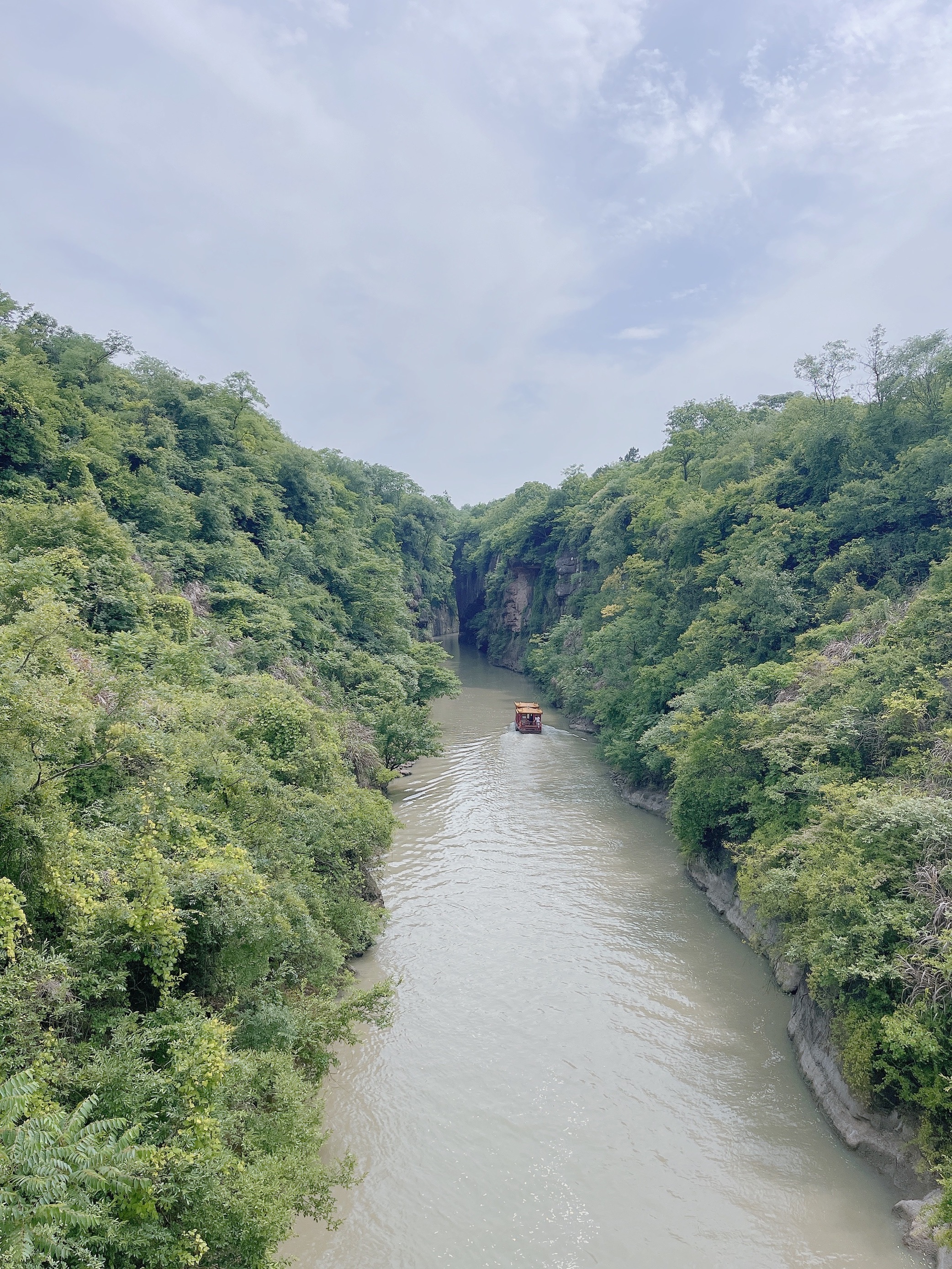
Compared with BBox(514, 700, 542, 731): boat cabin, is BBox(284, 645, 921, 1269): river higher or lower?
lower

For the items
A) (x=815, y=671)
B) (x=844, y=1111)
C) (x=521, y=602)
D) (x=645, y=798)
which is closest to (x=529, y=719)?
(x=645, y=798)

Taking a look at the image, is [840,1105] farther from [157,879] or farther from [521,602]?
[521,602]

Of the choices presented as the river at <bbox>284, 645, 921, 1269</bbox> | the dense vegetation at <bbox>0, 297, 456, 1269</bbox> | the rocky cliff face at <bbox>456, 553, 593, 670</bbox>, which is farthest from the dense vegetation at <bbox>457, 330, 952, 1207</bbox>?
the dense vegetation at <bbox>0, 297, 456, 1269</bbox>

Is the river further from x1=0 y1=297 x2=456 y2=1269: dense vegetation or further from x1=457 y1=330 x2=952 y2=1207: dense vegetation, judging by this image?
x1=457 y1=330 x2=952 y2=1207: dense vegetation

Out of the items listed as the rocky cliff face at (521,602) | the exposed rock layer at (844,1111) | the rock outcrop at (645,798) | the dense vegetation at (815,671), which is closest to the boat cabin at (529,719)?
the dense vegetation at (815,671)

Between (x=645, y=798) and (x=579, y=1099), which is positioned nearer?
(x=579, y=1099)

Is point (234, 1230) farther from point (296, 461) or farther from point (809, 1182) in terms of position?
point (296, 461)
